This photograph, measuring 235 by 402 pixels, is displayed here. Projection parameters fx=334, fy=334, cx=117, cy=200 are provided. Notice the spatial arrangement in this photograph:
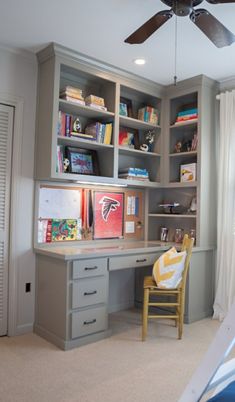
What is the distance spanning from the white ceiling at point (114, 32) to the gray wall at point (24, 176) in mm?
187

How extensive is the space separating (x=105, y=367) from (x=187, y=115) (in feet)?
9.21

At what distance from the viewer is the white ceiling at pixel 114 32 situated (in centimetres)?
240

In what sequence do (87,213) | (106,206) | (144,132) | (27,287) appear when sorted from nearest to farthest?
1. (27,287)
2. (87,213)
3. (106,206)
4. (144,132)

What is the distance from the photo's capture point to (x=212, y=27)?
211 centimetres

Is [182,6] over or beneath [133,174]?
over

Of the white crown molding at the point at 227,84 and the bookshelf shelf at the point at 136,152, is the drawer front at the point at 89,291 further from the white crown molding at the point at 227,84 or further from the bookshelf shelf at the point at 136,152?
the white crown molding at the point at 227,84

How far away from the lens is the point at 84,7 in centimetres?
241

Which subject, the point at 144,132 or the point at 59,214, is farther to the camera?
the point at 144,132

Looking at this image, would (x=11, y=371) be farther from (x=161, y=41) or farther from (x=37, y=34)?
(x=161, y=41)

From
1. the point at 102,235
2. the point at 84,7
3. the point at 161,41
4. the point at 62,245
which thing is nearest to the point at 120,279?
the point at 102,235

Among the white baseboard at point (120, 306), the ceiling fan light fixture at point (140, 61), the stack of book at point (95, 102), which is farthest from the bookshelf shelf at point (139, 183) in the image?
the white baseboard at point (120, 306)

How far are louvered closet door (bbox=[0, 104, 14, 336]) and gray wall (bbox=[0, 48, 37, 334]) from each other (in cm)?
10

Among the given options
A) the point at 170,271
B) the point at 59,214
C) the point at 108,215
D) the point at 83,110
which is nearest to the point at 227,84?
the point at 83,110

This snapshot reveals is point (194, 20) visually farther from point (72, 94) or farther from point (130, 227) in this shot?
point (130, 227)
